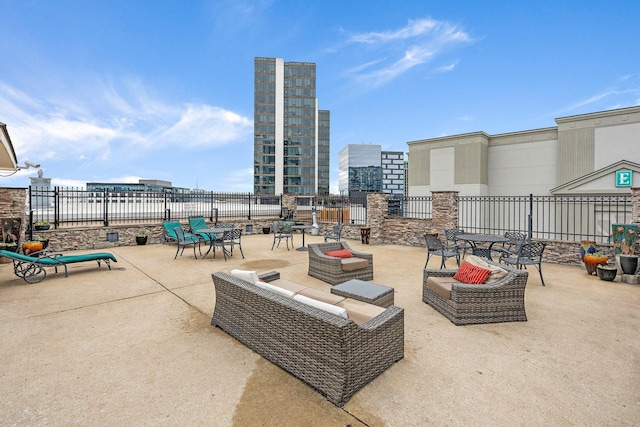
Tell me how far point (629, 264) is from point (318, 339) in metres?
7.35

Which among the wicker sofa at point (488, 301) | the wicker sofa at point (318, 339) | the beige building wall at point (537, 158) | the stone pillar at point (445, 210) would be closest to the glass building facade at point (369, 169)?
the beige building wall at point (537, 158)

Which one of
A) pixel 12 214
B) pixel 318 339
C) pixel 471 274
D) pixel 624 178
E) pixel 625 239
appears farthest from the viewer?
pixel 624 178

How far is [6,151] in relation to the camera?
7.45 m

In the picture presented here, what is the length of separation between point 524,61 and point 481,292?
21.0 meters

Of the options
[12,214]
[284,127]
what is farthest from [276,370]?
[284,127]

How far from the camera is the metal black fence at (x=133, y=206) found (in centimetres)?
1048

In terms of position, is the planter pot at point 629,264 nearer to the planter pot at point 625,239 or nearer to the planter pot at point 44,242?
the planter pot at point 625,239

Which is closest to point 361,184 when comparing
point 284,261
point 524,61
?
point 524,61

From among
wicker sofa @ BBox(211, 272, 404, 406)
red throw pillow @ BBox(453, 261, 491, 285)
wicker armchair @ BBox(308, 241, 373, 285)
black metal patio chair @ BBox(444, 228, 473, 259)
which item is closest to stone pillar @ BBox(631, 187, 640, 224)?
black metal patio chair @ BBox(444, 228, 473, 259)

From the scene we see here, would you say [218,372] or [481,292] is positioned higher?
[481,292]

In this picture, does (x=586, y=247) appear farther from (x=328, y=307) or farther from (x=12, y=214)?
(x=12, y=214)

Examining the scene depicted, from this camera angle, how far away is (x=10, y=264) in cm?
745

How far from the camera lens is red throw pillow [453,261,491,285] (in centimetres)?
408

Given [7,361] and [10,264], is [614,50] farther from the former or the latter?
[10,264]
